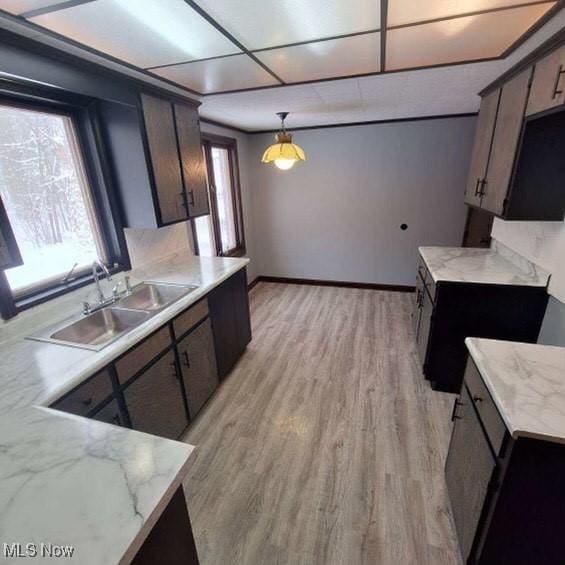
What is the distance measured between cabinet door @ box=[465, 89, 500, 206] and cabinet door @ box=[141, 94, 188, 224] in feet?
7.62

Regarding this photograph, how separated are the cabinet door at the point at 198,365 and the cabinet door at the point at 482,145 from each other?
2.34 metres

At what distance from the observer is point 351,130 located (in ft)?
12.9

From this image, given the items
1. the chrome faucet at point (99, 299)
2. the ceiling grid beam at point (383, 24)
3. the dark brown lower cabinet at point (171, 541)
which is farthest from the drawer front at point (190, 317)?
the ceiling grid beam at point (383, 24)

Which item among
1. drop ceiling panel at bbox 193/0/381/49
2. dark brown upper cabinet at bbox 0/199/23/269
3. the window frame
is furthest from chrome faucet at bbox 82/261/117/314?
Result: drop ceiling panel at bbox 193/0/381/49

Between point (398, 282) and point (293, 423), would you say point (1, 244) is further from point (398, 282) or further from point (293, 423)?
point (398, 282)

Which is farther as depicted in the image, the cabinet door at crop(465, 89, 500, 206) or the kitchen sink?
the cabinet door at crop(465, 89, 500, 206)

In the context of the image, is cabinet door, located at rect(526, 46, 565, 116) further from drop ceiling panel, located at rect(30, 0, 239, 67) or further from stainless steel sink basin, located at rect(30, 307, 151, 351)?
stainless steel sink basin, located at rect(30, 307, 151, 351)

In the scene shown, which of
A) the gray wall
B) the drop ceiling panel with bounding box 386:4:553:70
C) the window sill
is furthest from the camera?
the window sill

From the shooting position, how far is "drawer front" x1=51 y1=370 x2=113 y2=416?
1.23 m

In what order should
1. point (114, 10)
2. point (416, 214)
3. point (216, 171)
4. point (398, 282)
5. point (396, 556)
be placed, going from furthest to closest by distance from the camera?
1. point (398, 282)
2. point (416, 214)
3. point (216, 171)
4. point (396, 556)
5. point (114, 10)

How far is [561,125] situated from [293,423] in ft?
7.95

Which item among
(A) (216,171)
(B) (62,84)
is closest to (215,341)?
(B) (62,84)

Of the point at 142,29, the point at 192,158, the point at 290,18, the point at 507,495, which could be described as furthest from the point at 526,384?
the point at 192,158

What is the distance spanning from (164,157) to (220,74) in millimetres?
680
